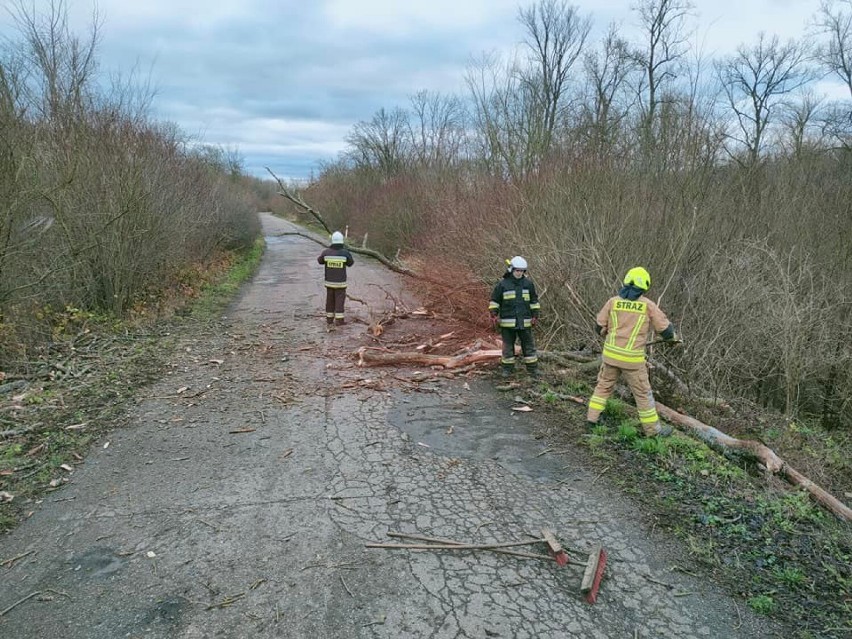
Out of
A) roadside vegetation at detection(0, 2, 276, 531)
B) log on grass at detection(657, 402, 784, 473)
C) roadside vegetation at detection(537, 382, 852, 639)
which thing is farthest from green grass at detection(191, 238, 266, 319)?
log on grass at detection(657, 402, 784, 473)

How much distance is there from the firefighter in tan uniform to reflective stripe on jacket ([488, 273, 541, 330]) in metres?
1.61

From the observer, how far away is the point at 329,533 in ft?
12.0

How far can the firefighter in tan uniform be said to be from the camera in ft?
17.3

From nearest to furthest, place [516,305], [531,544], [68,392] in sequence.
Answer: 1. [531,544]
2. [68,392]
3. [516,305]

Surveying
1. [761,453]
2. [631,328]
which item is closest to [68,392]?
[631,328]

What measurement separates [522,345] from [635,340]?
2.10 m

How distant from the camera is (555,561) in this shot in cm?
337

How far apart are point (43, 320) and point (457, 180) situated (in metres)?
13.1

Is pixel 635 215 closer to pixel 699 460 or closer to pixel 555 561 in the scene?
pixel 699 460

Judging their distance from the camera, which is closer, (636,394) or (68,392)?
(636,394)

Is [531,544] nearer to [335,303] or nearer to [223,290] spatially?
[335,303]

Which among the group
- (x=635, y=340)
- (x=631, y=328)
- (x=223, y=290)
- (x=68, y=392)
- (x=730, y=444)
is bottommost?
(x=68, y=392)

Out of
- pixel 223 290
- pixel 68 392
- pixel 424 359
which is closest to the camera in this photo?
pixel 68 392

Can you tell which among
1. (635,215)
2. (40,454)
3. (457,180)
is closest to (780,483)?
(635,215)
